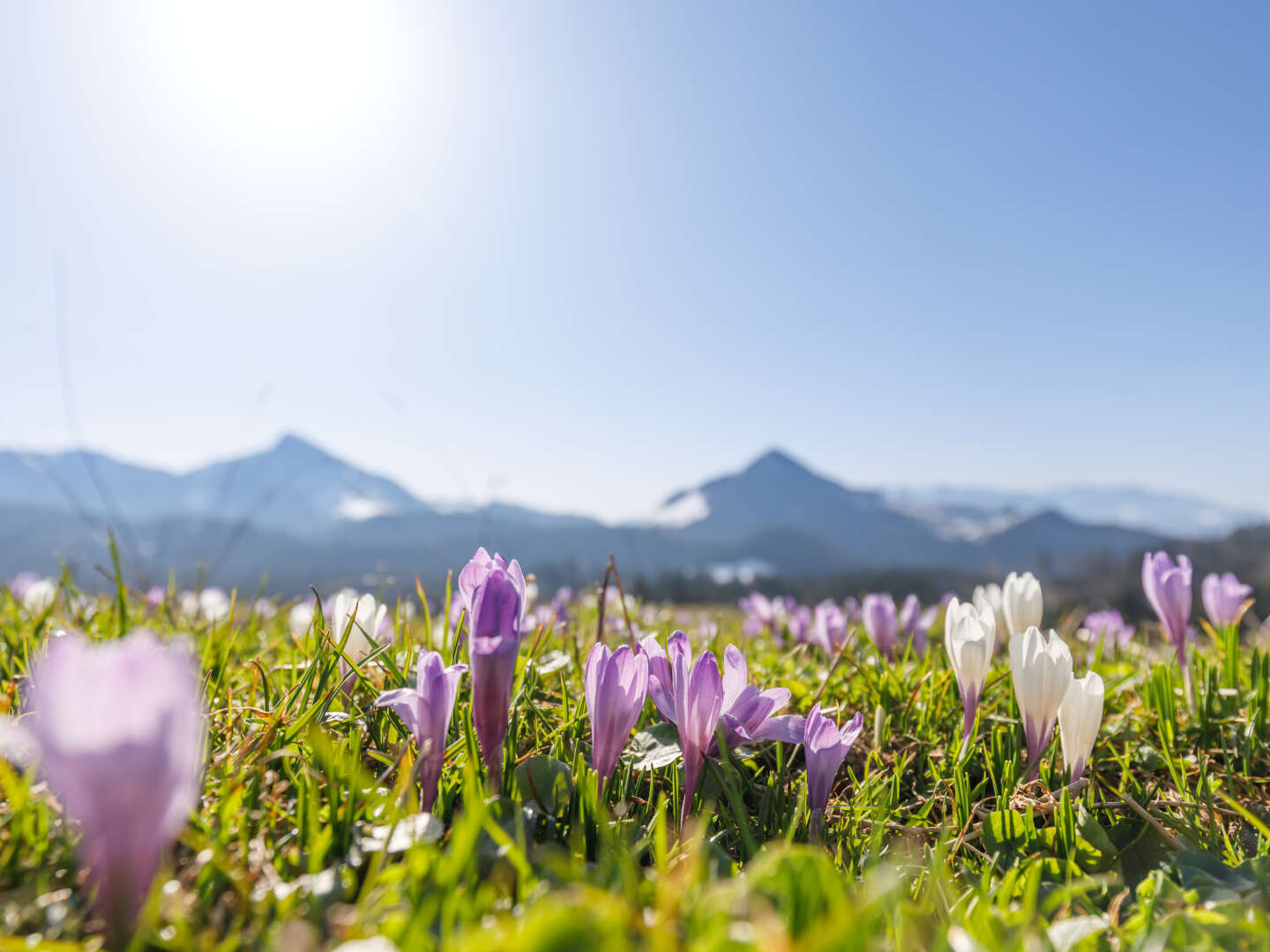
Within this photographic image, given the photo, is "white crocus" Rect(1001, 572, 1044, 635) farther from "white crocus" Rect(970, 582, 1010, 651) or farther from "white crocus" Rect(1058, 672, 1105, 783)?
"white crocus" Rect(1058, 672, 1105, 783)

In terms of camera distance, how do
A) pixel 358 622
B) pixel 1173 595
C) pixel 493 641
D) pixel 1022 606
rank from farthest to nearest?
pixel 1173 595 < pixel 1022 606 < pixel 358 622 < pixel 493 641

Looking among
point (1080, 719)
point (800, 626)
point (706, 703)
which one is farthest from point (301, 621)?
point (1080, 719)

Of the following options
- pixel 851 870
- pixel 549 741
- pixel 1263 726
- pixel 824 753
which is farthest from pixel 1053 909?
pixel 1263 726

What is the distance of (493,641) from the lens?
171 cm

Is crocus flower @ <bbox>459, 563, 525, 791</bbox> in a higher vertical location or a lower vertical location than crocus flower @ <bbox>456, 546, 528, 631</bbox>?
lower

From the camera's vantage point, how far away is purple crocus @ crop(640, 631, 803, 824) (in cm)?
196

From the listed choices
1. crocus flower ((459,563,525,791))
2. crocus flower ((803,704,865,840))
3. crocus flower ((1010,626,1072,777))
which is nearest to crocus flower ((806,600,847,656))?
crocus flower ((1010,626,1072,777))

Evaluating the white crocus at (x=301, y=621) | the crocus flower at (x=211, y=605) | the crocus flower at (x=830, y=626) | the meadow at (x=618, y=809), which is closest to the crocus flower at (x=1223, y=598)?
the meadow at (x=618, y=809)

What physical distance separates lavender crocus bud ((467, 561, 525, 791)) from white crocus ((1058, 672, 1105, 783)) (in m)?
1.74

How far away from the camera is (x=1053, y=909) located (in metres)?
1.78

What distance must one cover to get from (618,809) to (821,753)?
0.61m

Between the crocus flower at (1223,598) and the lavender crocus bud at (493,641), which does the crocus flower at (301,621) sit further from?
the crocus flower at (1223,598)

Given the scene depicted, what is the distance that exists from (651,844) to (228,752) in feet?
4.06

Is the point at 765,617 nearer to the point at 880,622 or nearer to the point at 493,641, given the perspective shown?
the point at 880,622
